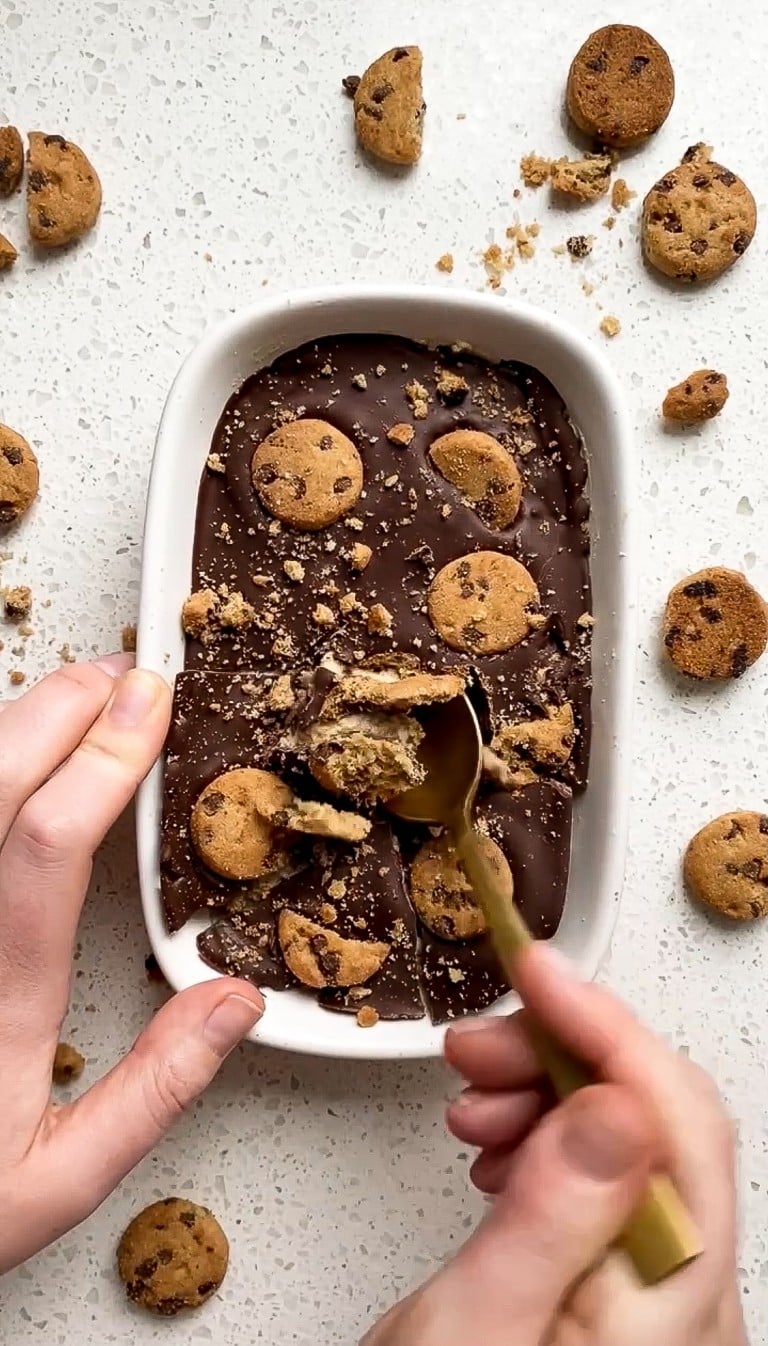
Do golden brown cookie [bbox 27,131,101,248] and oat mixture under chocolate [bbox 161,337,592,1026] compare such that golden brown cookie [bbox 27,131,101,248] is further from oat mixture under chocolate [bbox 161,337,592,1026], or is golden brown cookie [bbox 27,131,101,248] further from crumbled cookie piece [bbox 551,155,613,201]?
crumbled cookie piece [bbox 551,155,613,201]

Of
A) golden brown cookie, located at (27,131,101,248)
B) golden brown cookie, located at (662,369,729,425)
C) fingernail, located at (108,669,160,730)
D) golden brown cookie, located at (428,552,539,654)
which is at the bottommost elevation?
fingernail, located at (108,669,160,730)

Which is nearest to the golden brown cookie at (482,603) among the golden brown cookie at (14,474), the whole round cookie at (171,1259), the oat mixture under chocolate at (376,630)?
the oat mixture under chocolate at (376,630)

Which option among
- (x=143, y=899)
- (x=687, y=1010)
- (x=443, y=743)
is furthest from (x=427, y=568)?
(x=687, y=1010)

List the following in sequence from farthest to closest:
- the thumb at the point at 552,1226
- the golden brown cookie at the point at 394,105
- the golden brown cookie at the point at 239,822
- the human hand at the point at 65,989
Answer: the golden brown cookie at the point at 394,105, the golden brown cookie at the point at 239,822, the human hand at the point at 65,989, the thumb at the point at 552,1226

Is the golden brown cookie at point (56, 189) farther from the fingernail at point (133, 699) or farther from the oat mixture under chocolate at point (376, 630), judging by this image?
the fingernail at point (133, 699)

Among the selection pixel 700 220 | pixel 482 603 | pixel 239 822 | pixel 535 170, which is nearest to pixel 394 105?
pixel 535 170

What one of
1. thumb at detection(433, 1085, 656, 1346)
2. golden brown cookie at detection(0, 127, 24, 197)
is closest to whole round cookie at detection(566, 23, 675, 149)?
golden brown cookie at detection(0, 127, 24, 197)
